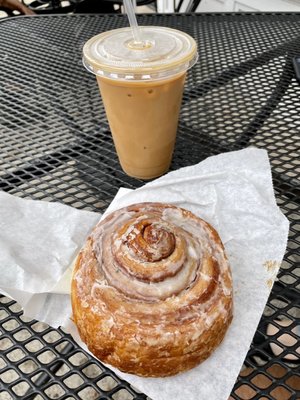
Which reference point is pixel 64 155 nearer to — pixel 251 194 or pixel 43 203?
pixel 43 203

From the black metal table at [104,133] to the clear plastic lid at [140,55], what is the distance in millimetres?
247

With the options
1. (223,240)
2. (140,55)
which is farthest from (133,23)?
(223,240)

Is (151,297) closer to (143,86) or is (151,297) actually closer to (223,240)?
(223,240)

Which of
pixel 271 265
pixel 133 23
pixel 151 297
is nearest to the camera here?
pixel 151 297

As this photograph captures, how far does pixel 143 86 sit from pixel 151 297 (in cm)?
40

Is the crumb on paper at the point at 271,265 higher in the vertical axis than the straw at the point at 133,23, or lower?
lower

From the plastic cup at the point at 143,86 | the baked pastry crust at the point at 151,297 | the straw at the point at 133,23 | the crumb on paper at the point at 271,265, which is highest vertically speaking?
the straw at the point at 133,23

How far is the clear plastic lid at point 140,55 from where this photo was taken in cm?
72

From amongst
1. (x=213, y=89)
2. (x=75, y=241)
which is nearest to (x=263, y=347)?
(x=75, y=241)

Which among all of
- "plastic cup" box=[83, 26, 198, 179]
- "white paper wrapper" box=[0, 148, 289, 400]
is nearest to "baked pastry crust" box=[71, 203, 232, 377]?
"white paper wrapper" box=[0, 148, 289, 400]

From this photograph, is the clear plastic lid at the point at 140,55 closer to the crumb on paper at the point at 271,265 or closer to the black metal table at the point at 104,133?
the black metal table at the point at 104,133

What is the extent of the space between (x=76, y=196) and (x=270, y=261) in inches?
16.8

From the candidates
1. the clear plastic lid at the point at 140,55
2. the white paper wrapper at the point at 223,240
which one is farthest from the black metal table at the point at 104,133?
the clear plastic lid at the point at 140,55

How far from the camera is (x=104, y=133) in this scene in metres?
1.04
